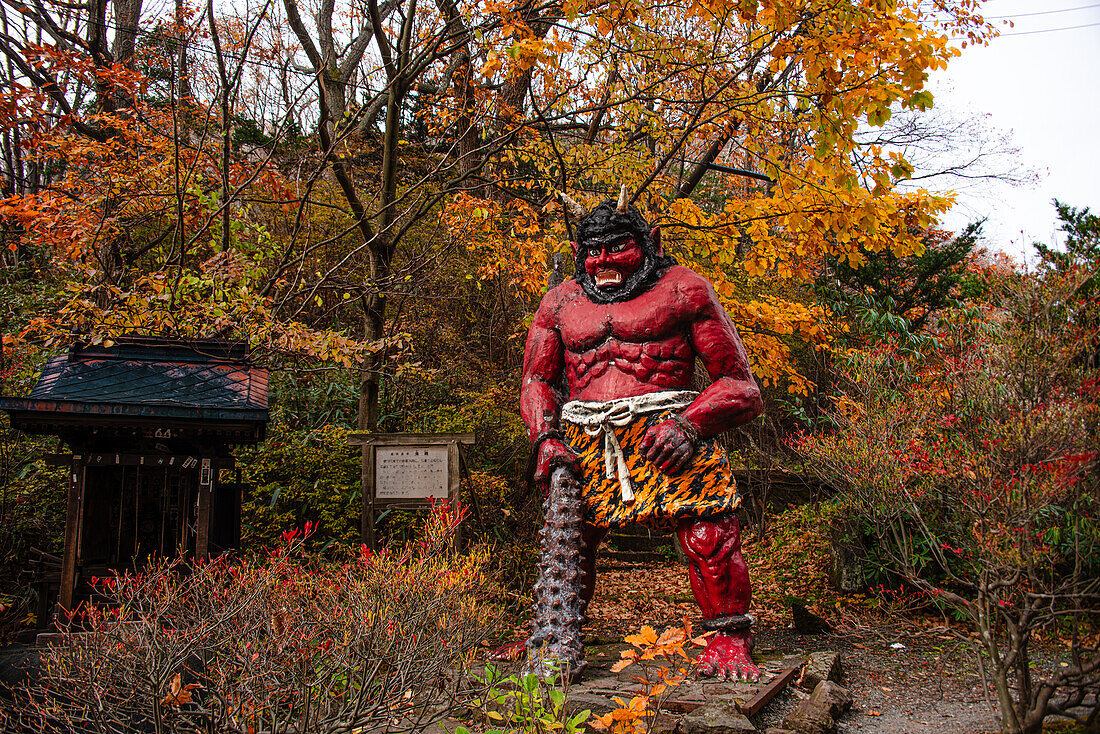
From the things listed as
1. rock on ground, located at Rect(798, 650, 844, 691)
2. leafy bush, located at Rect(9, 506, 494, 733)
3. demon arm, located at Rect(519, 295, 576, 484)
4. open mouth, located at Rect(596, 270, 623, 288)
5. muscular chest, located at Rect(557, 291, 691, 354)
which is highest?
open mouth, located at Rect(596, 270, 623, 288)

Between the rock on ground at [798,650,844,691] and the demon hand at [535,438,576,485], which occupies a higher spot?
the demon hand at [535,438,576,485]

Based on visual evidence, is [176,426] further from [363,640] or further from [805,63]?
[805,63]

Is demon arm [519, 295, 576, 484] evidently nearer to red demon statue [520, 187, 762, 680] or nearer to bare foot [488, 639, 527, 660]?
red demon statue [520, 187, 762, 680]

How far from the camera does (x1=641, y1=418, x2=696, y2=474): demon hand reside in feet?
10.5

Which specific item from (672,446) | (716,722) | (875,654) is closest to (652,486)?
(672,446)

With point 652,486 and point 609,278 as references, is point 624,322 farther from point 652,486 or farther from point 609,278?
point 652,486

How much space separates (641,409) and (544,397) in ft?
1.90

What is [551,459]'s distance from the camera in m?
3.46

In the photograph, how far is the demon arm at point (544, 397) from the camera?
348 centimetres

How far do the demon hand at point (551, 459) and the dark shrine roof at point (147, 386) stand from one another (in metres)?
2.01

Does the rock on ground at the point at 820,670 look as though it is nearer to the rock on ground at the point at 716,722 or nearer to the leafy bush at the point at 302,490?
the rock on ground at the point at 716,722

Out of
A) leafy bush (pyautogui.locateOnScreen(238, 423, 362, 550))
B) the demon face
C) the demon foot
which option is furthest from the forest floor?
leafy bush (pyautogui.locateOnScreen(238, 423, 362, 550))

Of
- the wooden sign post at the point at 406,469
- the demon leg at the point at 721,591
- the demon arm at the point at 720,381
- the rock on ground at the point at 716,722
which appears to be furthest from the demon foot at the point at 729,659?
the wooden sign post at the point at 406,469

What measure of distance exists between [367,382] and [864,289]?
19.6 ft
